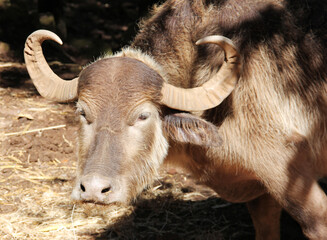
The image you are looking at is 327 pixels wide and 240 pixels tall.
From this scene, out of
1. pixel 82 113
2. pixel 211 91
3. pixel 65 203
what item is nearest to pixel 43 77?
pixel 82 113

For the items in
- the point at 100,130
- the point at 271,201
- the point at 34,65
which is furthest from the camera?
the point at 271,201

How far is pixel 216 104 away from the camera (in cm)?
345

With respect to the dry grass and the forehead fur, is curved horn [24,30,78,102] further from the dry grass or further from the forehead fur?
the dry grass

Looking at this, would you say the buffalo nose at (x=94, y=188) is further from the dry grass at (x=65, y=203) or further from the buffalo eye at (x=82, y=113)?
the dry grass at (x=65, y=203)

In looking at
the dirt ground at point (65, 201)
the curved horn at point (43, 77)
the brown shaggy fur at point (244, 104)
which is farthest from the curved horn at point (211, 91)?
the dirt ground at point (65, 201)

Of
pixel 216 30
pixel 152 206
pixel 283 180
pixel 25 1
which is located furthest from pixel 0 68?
pixel 283 180

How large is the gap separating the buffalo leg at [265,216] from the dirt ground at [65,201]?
0.45m

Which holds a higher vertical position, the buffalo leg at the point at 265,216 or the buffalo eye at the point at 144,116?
the buffalo eye at the point at 144,116

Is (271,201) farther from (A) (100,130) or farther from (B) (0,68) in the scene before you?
(B) (0,68)

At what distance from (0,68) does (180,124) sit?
234 inches

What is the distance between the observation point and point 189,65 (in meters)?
3.98

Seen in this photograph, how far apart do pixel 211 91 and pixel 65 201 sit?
2.72 meters

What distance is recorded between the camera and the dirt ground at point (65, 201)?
4.99 metres

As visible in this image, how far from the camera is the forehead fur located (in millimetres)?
3408
